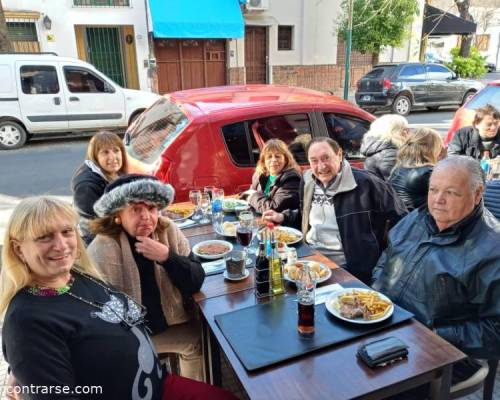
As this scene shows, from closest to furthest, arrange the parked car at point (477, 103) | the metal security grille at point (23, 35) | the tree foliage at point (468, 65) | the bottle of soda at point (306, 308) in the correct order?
the bottle of soda at point (306, 308) < the parked car at point (477, 103) < the metal security grille at point (23, 35) < the tree foliage at point (468, 65)

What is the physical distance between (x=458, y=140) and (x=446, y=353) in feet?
13.2

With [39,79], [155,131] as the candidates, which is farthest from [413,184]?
[39,79]

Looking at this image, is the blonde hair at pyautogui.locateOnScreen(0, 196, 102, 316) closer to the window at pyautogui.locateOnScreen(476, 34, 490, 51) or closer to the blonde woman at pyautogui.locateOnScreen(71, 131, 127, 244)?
the blonde woman at pyautogui.locateOnScreen(71, 131, 127, 244)

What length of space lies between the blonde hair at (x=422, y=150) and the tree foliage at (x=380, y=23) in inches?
483

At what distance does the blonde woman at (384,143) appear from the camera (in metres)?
4.24

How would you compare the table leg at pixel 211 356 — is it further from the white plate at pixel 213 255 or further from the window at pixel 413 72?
the window at pixel 413 72

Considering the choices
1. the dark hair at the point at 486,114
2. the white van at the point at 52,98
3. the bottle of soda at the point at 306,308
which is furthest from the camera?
the white van at the point at 52,98

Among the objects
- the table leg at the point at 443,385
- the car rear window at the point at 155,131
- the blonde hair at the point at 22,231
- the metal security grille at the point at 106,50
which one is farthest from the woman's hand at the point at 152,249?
the metal security grille at the point at 106,50

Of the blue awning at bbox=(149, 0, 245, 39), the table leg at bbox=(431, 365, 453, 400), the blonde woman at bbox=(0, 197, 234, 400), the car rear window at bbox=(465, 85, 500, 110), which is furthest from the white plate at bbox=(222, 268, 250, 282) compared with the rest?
the blue awning at bbox=(149, 0, 245, 39)

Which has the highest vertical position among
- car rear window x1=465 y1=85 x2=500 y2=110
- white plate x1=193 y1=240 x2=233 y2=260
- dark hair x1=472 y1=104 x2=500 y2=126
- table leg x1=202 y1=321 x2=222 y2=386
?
car rear window x1=465 y1=85 x2=500 y2=110

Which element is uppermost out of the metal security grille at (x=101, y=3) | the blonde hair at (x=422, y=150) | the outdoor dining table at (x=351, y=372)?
the metal security grille at (x=101, y=3)

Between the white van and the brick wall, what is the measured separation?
7.03 metres

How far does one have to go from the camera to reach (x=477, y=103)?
19.9 ft

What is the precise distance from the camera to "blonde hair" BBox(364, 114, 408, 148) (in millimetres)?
4262
